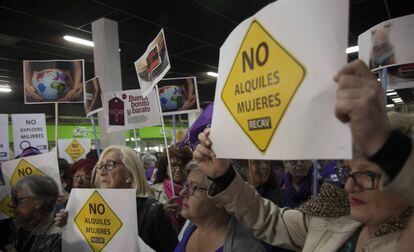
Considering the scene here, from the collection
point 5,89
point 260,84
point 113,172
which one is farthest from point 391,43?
point 5,89

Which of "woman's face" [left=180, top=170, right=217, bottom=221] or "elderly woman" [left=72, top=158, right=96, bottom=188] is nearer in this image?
"woman's face" [left=180, top=170, right=217, bottom=221]

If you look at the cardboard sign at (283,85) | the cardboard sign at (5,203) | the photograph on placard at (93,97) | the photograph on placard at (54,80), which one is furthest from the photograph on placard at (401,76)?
the photograph on placard at (93,97)

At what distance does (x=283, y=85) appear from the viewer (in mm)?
896

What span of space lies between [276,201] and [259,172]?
0.76 feet

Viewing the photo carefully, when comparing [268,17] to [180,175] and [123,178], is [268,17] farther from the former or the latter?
[180,175]

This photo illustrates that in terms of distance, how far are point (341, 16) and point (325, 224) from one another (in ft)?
2.38

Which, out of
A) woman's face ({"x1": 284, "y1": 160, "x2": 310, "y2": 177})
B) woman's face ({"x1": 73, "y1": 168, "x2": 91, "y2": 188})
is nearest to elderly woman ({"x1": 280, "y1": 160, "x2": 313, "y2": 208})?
woman's face ({"x1": 284, "y1": 160, "x2": 310, "y2": 177})

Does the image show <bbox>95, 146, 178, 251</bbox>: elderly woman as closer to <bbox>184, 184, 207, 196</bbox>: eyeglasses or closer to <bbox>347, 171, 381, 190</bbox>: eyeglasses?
<bbox>184, 184, 207, 196</bbox>: eyeglasses

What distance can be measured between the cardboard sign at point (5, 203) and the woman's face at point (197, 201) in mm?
1795

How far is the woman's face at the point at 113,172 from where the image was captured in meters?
2.25

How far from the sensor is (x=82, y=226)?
71.8 inches

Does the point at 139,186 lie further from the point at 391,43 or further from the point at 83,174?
the point at 391,43

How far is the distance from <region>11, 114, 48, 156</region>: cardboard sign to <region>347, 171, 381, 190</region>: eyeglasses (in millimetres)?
5111

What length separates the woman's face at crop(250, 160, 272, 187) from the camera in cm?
254
